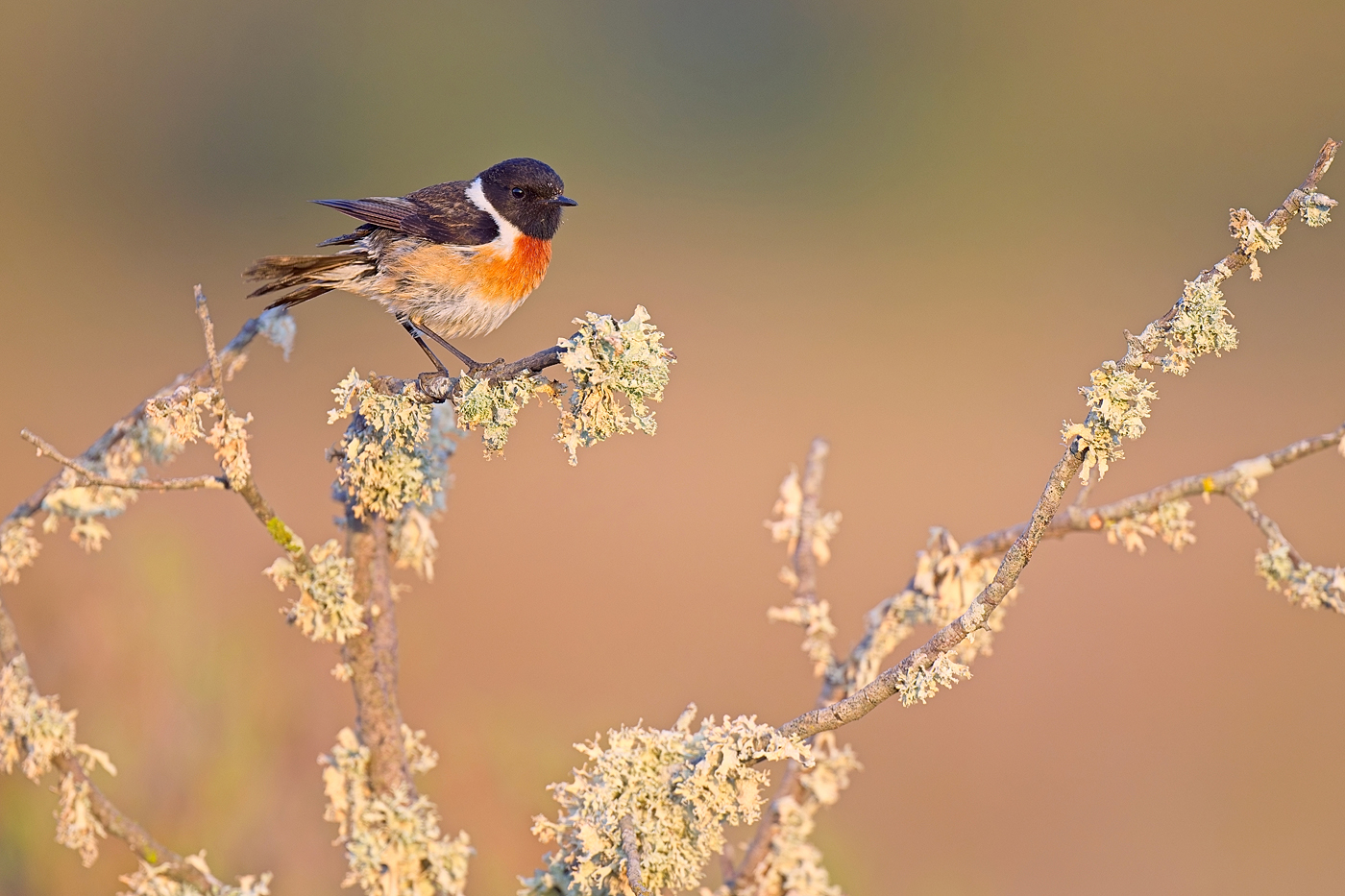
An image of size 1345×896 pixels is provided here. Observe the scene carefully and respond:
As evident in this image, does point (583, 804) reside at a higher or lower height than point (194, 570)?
lower

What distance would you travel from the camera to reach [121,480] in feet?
3.47

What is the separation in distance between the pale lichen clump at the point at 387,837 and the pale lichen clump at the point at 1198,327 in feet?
2.95

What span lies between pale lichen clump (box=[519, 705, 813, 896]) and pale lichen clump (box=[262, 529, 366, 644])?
33 cm

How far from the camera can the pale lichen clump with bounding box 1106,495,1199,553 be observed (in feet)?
4.08

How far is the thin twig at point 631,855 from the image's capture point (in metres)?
0.92

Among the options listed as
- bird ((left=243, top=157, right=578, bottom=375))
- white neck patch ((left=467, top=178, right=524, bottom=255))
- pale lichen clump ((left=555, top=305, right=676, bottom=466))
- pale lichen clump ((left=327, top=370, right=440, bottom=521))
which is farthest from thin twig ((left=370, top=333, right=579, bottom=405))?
white neck patch ((left=467, top=178, right=524, bottom=255))

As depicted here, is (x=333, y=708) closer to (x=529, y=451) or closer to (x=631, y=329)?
(x=631, y=329)

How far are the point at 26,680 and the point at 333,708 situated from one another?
1.31 meters

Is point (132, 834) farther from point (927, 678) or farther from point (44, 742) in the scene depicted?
point (927, 678)

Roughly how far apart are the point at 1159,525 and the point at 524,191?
139 cm

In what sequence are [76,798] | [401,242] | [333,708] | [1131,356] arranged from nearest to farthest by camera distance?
1. [1131,356]
2. [76,798]
3. [401,242]
4. [333,708]

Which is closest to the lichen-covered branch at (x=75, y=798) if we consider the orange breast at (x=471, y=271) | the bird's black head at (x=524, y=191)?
the orange breast at (x=471, y=271)

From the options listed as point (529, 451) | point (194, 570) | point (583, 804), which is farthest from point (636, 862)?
point (529, 451)

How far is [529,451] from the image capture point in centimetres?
596
